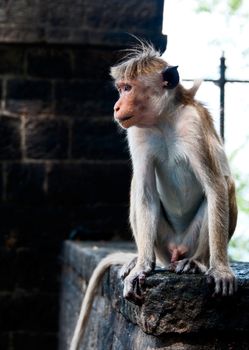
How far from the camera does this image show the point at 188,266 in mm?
3846

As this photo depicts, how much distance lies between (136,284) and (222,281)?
1.27 ft

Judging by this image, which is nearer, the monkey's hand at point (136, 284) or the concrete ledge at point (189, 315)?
the concrete ledge at point (189, 315)

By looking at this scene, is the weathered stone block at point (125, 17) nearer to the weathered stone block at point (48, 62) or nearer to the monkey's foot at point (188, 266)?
the weathered stone block at point (48, 62)

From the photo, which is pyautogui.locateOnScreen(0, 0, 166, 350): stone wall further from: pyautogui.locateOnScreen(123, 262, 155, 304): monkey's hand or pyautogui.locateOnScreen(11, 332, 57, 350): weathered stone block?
pyautogui.locateOnScreen(123, 262, 155, 304): monkey's hand

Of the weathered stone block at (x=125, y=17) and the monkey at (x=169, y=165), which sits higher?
the weathered stone block at (x=125, y=17)

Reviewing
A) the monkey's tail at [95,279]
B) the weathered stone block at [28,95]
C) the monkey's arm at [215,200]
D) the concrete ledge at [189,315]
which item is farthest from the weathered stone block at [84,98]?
the concrete ledge at [189,315]

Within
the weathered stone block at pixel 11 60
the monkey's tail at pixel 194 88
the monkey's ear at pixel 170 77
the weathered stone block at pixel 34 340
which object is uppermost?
the weathered stone block at pixel 11 60

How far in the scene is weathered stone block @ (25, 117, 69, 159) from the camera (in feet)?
27.9

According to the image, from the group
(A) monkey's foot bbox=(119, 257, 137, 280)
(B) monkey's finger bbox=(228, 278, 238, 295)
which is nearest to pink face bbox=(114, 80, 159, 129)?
(A) monkey's foot bbox=(119, 257, 137, 280)

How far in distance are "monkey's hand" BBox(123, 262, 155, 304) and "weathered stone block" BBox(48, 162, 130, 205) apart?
4593 millimetres

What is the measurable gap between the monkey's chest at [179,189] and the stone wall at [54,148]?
13.0ft

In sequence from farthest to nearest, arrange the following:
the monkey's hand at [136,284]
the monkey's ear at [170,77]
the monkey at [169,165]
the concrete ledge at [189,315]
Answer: the monkey's ear at [170,77], the monkey at [169,165], the monkey's hand at [136,284], the concrete ledge at [189,315]

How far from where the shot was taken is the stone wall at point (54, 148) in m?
8.49

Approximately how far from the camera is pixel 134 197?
Answer: 4.64 meters
